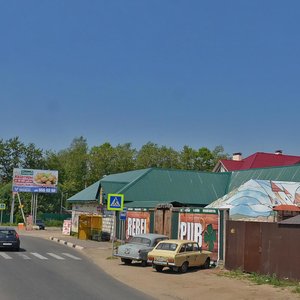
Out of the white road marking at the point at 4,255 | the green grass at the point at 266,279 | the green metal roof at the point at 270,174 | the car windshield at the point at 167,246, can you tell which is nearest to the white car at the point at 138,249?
the car windshield at the point at 167,246

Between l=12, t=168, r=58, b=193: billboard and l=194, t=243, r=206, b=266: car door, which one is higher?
l=12, t=168, r=58, b=193: billboard

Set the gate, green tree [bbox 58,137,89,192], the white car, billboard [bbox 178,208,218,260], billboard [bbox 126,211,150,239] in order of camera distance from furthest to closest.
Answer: green tree [bbox 58,137,89,192] → billboard [bbox 126,211,150,239] → the gate → billboard [bbox 178,208,218,260] → the white car

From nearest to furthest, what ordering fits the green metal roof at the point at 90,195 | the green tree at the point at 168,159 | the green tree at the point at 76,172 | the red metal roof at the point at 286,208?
the red metal roof at the point at 286,208, the green metal roof at the point at 90,195, the green tree at the point at 168,159, the green tree at the point at 76,172

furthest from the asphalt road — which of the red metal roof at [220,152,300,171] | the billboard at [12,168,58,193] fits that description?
the billboard at [12,168,58,193]

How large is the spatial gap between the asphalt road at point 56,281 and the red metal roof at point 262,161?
1691 inches

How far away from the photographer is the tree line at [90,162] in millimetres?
94812

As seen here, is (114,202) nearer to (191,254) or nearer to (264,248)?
Answer: (191,254)

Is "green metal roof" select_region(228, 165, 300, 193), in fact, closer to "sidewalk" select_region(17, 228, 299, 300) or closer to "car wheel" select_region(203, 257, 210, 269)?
"car wheel" select_region(203, 257, 210, 269)

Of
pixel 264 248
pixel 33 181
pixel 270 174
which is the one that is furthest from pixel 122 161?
pixel 264 248

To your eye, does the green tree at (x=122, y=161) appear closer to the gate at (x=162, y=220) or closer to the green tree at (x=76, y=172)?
the green tree at (x=76, y=172)

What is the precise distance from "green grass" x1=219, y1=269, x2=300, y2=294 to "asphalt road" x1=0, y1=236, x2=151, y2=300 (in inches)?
180

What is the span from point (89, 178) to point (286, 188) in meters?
71.7

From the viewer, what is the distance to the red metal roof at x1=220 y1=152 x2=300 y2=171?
6425 centimetres

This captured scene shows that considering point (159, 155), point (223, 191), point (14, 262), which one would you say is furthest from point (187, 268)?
point (159, 155)
